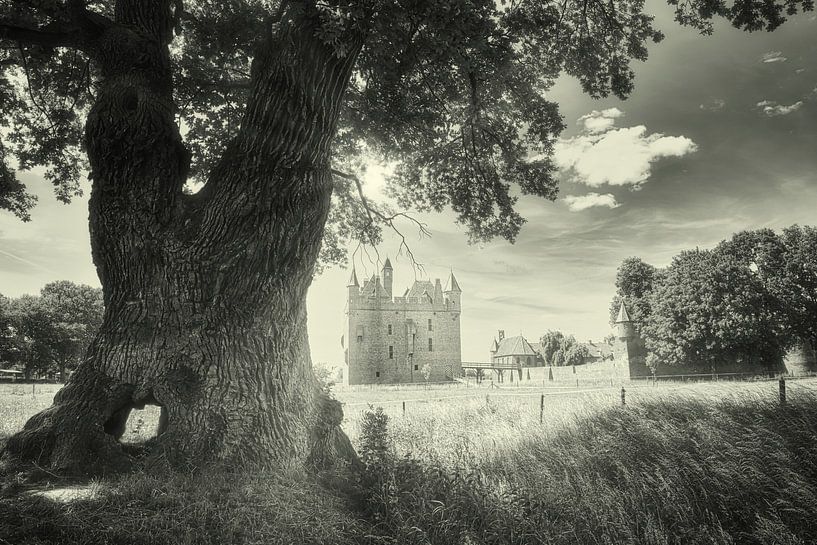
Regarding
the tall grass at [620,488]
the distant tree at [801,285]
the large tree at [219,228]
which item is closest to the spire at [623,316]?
the distant tree at [801,285]

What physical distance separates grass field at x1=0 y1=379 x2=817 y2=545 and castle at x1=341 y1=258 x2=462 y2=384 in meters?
51.7

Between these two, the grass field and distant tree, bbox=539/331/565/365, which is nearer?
the grass field

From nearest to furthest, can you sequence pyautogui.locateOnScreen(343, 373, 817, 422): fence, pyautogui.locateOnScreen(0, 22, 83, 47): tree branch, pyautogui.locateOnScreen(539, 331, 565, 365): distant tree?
pyautogui.locateOnScreen(0, 22, 83, 47): tree branch < pyautogui.locateOnScreen(343, 373, 817, 422): fence < pyautogui.locateOnScreen(539, 331, 565, 365): distant tree

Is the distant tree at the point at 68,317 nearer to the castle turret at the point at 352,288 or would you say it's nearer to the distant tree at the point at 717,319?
the castle turret at the point at 352,288

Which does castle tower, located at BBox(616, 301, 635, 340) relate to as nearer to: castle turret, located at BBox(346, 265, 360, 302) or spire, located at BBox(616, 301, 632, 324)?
spire, located at BBox(616, 301, 632, 324)

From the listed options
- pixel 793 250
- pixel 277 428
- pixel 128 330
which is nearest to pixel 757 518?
pixel 277 428

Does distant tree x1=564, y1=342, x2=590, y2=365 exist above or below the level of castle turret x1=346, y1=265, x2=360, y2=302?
below

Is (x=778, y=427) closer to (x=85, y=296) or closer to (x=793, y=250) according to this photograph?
(x=793, y=250)

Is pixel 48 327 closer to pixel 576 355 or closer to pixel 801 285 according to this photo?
pixel 576 355

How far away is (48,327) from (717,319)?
243ft

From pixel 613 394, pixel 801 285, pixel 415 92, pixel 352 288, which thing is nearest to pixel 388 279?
pixel 352 288

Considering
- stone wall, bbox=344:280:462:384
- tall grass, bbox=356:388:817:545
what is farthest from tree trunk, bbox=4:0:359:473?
stone wall, bbox=344:280:462:384

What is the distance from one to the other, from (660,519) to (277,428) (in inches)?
188

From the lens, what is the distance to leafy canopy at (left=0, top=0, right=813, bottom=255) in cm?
698
